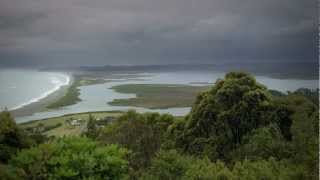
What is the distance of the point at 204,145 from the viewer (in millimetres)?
8617

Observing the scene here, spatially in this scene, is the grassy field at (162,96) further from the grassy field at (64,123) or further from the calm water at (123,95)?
the grassy field at (64,123)

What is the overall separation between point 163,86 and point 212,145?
719cm

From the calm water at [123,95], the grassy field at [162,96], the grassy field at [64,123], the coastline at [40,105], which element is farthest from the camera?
the grassy field at [162,96]

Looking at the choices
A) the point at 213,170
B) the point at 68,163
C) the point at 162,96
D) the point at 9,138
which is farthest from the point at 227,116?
the point at 162,96

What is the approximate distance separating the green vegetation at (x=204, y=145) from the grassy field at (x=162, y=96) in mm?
4247

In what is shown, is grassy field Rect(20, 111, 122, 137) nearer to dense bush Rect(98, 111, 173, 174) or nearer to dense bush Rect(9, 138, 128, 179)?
dense bush Rect(98, 111, 173, 174)

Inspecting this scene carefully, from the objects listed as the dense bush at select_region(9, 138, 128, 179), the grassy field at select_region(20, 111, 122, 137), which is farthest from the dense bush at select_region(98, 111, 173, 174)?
the grassy field at select_region(20, 111, 122, 137)

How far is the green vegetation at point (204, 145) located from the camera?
5969mm

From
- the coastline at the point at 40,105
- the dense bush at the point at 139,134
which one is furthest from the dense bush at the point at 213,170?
the coastline at the point at 40,105

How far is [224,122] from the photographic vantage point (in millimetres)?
8680

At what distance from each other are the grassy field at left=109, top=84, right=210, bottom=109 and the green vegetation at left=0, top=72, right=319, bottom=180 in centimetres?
425

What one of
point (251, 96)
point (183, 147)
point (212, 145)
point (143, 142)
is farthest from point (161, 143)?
point (251, 96)

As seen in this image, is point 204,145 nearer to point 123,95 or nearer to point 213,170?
point 213,170

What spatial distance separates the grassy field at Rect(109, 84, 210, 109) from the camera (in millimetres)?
15383
